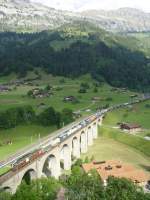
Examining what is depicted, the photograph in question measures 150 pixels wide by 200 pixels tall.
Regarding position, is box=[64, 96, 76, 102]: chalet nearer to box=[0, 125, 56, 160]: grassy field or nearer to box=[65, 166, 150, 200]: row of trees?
box=[0, 125, 56, 160]: grassy field

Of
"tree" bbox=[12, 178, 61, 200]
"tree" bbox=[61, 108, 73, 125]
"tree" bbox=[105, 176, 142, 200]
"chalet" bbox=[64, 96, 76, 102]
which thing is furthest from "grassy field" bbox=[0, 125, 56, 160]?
"chalet" bbox=[64, 96, 76, 102]

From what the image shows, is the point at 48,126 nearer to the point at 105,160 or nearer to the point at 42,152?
the point at 105,160

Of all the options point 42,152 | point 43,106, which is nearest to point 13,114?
point 43,106

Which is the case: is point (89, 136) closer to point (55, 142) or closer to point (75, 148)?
point (75, 148)

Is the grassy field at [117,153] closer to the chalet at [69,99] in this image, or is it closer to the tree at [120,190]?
the tree at [120,190]

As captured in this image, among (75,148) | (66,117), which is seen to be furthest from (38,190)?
(66,117)

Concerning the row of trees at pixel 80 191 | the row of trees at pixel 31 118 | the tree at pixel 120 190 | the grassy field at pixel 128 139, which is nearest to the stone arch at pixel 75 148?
the grassy field at pixel 128 139
